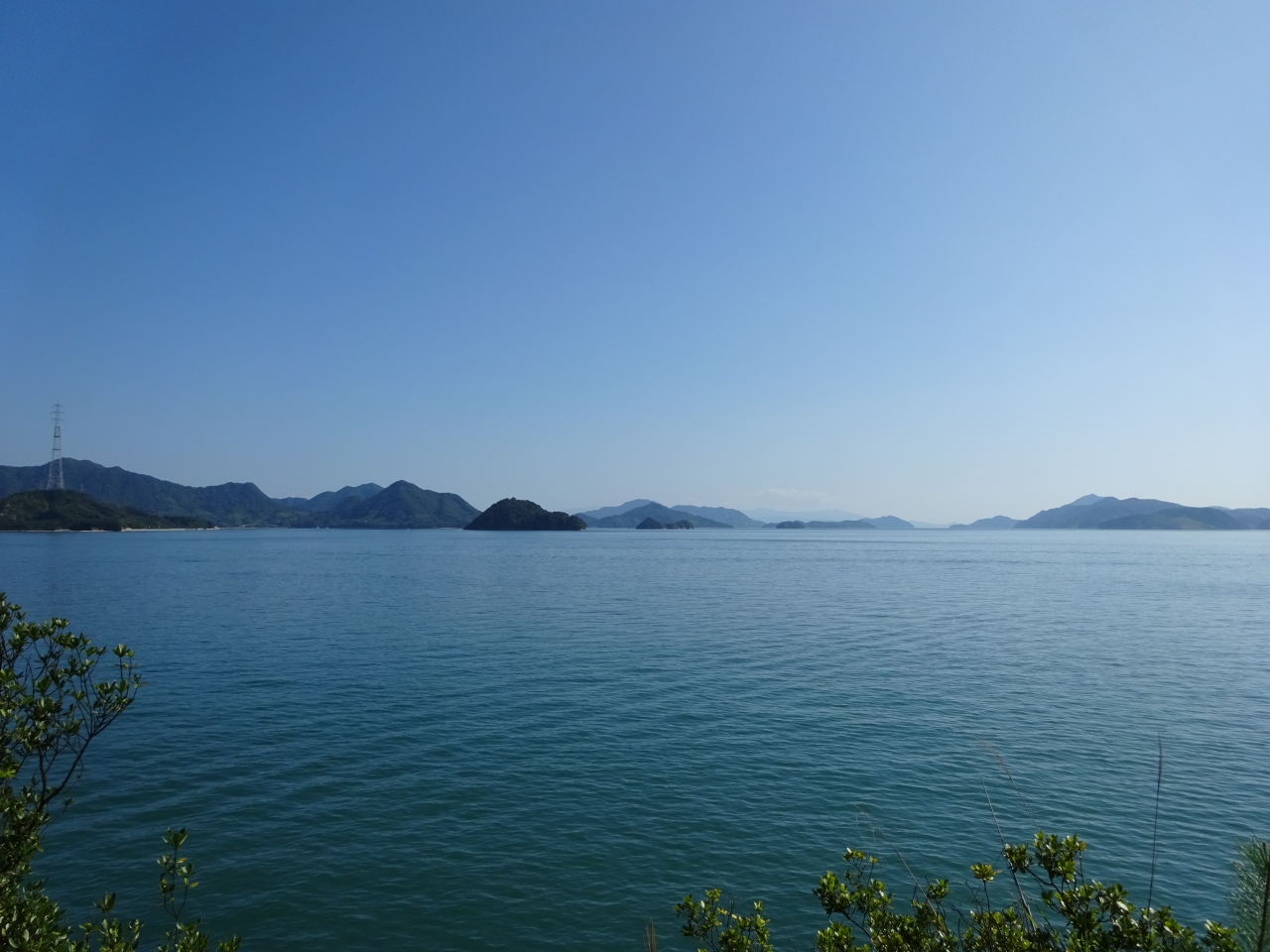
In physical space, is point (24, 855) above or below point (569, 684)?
above

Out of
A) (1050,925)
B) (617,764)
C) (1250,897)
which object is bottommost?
(617,764)

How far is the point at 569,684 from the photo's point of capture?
35.5 meters

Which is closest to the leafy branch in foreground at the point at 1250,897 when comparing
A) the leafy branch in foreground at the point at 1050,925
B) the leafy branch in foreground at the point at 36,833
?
the leafy branch in foreground at the point at 1050,925

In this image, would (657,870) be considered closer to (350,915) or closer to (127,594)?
(350,915)

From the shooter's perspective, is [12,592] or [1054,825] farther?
[12,592]

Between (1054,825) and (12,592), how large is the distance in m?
92.2

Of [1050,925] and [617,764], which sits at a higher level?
[1050,925]

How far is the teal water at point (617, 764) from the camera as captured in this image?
16.7 metres

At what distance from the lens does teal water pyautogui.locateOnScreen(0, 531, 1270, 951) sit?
1666 centimetres

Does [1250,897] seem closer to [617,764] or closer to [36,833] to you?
[36,833]

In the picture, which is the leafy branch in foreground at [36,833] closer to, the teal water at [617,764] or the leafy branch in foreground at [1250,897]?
the teal water at [617,764]

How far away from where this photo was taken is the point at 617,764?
966 inches

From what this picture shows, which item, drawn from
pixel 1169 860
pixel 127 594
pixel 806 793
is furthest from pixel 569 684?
pixel 127 594

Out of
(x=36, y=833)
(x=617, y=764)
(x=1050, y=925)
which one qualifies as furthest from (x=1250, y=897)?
(x=617, y=764)
